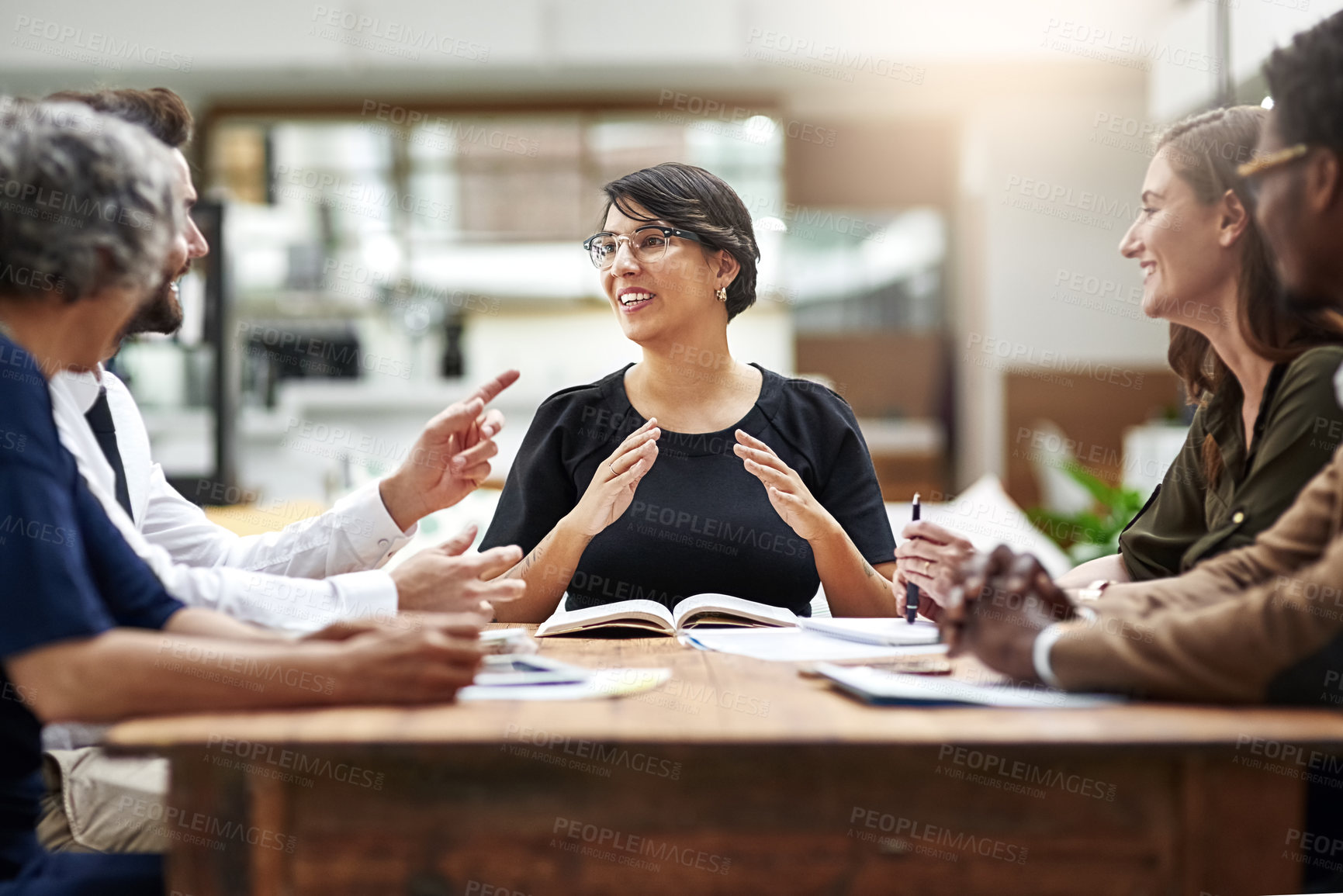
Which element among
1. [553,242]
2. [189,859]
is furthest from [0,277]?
[553,242]

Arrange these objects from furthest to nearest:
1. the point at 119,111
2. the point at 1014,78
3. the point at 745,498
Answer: the point at 1014,78 → the point at 745,498 → the point at 119,111

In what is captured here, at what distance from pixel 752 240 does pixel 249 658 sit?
1514mm

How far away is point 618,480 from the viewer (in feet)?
5.77

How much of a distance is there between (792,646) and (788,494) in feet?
1.28

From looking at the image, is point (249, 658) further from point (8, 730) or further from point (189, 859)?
point (8, 730)

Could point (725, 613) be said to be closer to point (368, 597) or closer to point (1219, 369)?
point (368, 597)

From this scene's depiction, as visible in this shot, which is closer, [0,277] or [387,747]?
[387,747]

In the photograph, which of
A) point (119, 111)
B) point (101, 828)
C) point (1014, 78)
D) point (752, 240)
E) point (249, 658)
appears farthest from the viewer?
point (1014, 78)

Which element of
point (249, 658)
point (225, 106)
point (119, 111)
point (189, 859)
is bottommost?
point (189, 859)

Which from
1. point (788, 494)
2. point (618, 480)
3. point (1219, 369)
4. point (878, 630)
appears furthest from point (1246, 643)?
point (618, 480)

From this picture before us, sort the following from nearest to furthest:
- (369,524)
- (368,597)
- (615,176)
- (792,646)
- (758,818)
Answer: (758,818) → (368,597) → (792,646) → (369,524) → (615,176)

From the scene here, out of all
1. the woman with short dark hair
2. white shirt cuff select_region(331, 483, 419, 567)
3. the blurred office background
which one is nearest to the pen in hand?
the woman with short dark hair

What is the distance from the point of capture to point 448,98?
6406 mm

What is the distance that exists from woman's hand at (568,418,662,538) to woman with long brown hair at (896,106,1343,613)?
1.39 feet
